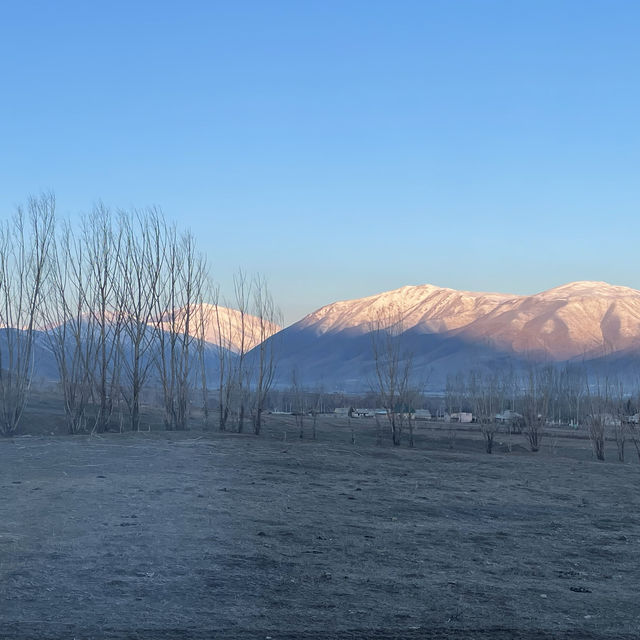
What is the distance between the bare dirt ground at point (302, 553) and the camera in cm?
638

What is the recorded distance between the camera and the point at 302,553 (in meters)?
8.60

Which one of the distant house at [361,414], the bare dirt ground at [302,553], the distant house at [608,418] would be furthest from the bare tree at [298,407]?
the distant house at [361,414]

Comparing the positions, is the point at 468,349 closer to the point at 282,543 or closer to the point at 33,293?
the point at 33,293

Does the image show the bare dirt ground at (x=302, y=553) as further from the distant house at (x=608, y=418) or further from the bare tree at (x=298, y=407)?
the bare tree at (x=298, y=407)

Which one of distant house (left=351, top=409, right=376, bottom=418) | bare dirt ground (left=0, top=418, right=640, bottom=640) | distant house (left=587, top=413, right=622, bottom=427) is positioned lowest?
bare dirt ground (left=0, top=418, right=640, bottom=640)

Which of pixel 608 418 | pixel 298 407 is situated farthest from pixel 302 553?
pixel 298 407

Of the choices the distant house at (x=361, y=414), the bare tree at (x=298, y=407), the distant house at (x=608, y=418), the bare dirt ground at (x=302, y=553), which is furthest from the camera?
the distant house at (x=361, y=414)

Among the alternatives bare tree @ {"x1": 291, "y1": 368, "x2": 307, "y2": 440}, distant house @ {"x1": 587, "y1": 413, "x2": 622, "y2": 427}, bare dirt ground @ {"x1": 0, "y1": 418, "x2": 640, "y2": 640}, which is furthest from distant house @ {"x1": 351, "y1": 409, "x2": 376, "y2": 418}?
bare dirt ground @ {"x1": 0, "y1": 418, "x2": 640, "y2": 640}

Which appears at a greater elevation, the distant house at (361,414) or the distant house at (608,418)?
the distant house at (608,418)

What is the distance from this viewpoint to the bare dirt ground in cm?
638

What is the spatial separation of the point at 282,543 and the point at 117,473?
5.92m

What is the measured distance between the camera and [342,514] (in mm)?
11117

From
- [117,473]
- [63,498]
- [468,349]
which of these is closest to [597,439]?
[117,473]

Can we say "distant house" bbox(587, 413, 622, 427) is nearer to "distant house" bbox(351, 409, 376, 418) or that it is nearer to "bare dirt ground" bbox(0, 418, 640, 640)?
"bare dirt ground" bbox(0, 418, 640, 640)
